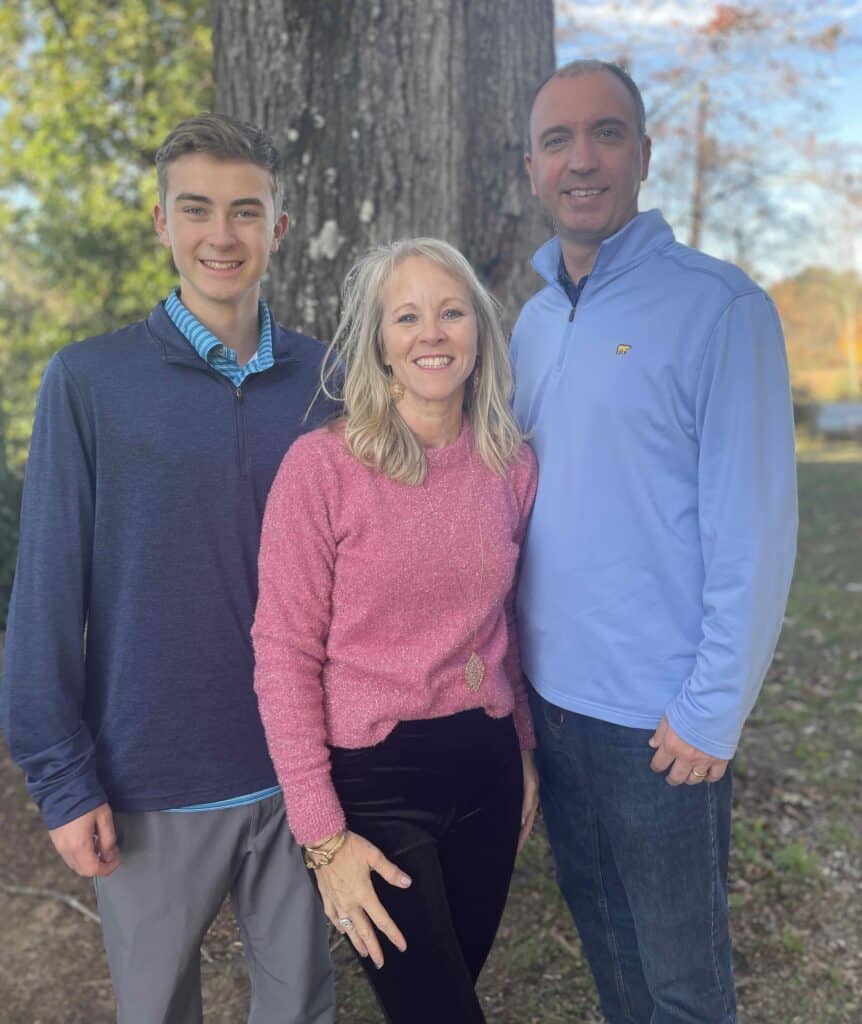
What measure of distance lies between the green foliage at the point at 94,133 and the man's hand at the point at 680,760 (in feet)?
25.1

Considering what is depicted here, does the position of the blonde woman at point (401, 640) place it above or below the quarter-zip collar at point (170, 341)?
below

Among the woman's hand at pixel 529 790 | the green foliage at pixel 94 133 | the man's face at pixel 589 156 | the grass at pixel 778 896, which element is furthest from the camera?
the green foliage at pixel 94 133

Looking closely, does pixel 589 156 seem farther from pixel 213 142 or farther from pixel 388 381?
pixel 213 142

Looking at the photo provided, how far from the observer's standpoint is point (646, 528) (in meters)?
2.01

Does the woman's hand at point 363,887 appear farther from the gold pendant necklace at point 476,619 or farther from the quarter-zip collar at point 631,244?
the quarter-zip collar at point 631,244

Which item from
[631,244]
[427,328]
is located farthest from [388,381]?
[631,244]

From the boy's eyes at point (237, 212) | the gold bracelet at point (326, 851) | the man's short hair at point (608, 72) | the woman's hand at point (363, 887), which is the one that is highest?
the man's short hair at point (608, 72)

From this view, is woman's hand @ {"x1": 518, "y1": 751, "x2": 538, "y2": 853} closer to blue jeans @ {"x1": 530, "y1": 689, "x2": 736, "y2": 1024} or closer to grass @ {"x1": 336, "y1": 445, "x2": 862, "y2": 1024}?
blue jeans @ {"x1": 530, "y1": 689, "x2": 736, "y2": 1024}

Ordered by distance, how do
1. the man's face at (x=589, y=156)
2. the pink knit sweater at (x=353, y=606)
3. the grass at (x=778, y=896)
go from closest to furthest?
the pink knit sweater at (x=353, y=606), the man's face at (x=589, y=156), the grass at (x=778, y=896)

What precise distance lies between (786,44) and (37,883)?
611 inches

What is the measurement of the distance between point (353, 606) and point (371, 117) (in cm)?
Answer: 185

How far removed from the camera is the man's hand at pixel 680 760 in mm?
→ 1943

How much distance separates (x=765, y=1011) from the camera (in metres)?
2.96

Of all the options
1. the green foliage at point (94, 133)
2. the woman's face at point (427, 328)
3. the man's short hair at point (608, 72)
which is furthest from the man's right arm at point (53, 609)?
the green foliage at point (94, 133)
